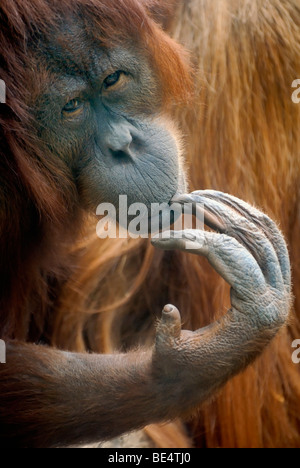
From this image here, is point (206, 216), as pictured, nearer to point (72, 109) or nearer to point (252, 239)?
point (252, 239)

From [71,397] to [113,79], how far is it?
586mm

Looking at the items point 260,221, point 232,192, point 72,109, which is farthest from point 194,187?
point 72,109

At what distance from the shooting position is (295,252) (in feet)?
5.57

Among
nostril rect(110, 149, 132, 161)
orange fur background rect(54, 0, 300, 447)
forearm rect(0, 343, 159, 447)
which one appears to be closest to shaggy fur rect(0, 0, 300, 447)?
orange fur background rect(54, 0, 300, 447)

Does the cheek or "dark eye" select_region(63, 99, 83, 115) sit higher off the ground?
"dark eye" select_region(63, 99, 83, 115)

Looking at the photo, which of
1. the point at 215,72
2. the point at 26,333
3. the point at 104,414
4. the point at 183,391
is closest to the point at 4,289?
the point at 26,333

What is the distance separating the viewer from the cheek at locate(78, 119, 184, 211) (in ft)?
4.27

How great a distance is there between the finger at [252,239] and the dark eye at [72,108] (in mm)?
247

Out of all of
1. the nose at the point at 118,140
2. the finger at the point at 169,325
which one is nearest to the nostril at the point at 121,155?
the nose at the point at 118,140

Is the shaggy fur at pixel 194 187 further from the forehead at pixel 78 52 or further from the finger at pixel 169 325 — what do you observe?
the finger at pixel 169 325

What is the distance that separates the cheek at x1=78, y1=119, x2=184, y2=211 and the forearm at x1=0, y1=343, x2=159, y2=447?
0.30 m

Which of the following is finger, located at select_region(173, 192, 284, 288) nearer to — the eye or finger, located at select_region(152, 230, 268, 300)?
finger, located at select_region(152, 230, 268, 300)

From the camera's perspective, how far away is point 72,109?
1.28 meters

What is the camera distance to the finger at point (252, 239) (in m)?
1.30
